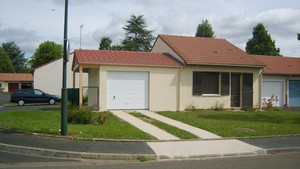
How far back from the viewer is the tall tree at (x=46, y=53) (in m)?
68.4

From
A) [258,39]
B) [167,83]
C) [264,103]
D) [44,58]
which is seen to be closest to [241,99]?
[264,103]

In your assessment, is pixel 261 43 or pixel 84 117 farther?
pixel 261 43

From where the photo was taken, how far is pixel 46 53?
69.0 metres

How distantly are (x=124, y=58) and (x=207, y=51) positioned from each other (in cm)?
635

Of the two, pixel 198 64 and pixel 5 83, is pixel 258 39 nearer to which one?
pixel 198 64

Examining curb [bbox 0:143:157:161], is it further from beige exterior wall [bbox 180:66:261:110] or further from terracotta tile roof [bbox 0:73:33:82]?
terracotta tile roof [bbox 0:73:33:82]

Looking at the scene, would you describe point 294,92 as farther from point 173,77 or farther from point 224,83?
point 173,77

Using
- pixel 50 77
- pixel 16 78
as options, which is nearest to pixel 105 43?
pixel 16 78

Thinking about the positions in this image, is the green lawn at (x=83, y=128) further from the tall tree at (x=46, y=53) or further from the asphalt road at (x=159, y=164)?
the tall tree at (x=46, y=53)

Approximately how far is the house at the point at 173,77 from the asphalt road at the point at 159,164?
10.7 meters

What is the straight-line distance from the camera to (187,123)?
14812 millimetres

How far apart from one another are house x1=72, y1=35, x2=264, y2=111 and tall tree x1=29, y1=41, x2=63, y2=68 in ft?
160

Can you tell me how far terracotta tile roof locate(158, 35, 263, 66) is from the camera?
2173 centimetres

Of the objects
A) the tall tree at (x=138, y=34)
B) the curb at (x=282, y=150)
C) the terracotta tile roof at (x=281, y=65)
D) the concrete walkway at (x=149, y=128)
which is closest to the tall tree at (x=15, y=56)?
the tall tree at (x=138, y=34)
